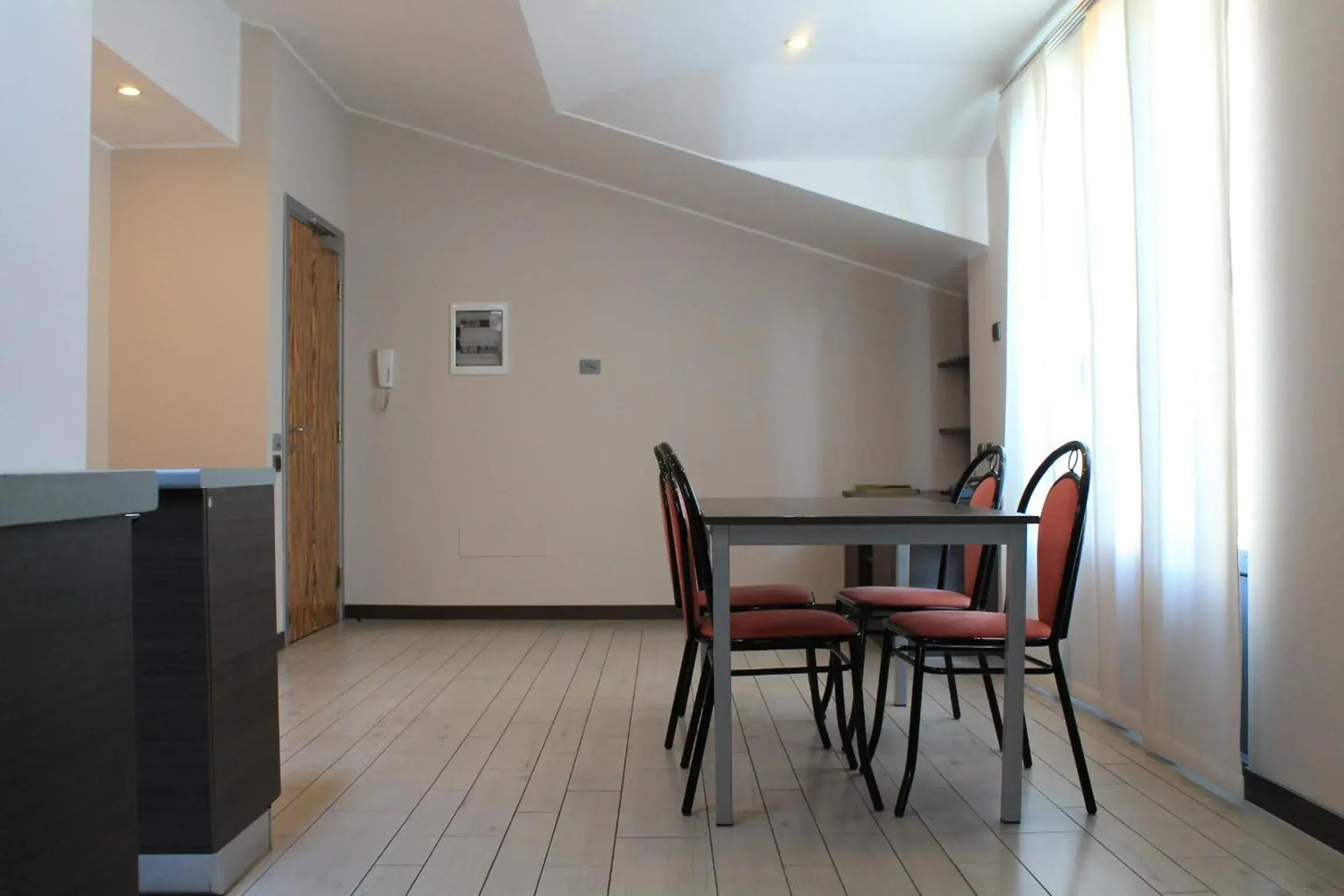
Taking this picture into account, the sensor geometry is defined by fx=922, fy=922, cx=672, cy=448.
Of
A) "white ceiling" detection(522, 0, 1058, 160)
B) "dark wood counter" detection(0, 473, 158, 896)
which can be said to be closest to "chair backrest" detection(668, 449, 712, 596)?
"dark wood counter" detection(0, 473, 158, 896)

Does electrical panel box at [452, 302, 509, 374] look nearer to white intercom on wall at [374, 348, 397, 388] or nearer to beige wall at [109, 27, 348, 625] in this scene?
white intercom on wall at [374, 348, 397, 388]

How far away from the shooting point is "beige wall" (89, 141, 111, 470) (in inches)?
167

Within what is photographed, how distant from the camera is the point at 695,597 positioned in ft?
8.41

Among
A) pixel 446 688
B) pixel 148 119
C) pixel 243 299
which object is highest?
pixel 148 119

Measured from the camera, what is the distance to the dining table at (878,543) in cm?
233

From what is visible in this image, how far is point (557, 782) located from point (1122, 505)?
2.09 metres

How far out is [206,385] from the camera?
4332 mm

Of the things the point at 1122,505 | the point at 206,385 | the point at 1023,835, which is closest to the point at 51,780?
the point at 1023,835

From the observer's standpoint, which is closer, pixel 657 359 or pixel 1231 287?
pixel 1231 287

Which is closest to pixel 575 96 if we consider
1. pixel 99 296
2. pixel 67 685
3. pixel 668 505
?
pixel 99 296

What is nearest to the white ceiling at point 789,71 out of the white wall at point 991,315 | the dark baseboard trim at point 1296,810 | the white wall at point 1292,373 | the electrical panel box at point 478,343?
the white wall at point 991,315

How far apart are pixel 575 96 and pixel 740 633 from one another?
9.93 feet

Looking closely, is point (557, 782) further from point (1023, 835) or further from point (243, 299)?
point (243, 299)

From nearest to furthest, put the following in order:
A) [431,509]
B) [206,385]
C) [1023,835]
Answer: [1023,835] → [206,385] → [431,509]
